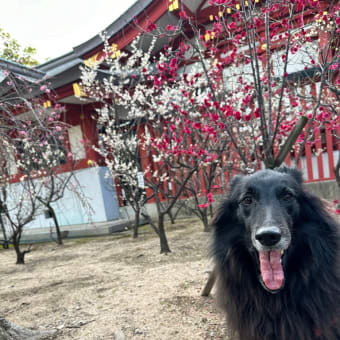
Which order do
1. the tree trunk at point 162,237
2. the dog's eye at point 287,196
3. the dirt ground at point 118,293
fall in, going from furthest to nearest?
the tree trunk at point 162,237
the dirt ground at point 118,293
the dog's eye at point 287,196

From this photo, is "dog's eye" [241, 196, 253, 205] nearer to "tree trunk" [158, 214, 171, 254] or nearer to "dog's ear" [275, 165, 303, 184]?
"dog's ear" [275, 165, 303, 184]

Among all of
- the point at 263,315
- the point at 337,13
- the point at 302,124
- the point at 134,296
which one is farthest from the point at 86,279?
the point at 337,13

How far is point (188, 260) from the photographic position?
179 inches

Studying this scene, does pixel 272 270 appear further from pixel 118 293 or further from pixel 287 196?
pixel 118 293

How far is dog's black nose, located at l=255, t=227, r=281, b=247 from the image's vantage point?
4.93 ft

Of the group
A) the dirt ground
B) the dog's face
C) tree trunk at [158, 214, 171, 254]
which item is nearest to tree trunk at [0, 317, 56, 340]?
the dirt ground

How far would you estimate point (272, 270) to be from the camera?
163 cm

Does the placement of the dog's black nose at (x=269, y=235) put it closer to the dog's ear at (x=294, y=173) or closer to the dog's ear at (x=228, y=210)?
the dog's ear at (x=228, y=210)

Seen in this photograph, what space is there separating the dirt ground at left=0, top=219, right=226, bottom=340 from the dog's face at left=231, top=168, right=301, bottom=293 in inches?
20.3

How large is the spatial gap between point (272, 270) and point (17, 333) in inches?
92.7

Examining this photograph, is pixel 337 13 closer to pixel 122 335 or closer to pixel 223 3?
pixel 223 3

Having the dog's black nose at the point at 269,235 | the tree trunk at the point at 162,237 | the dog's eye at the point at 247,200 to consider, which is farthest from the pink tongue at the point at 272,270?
the tree trunk at the point at 162,237

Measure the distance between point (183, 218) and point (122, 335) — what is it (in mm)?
6404

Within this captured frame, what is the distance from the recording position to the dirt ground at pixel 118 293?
2.61 meters
